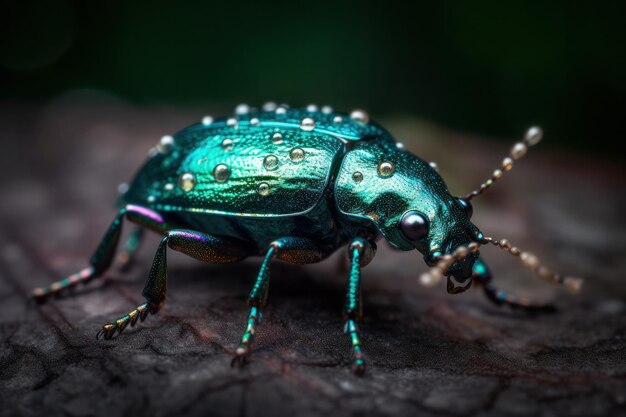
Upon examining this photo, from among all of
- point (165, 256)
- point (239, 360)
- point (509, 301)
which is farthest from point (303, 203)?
point (509, 301)

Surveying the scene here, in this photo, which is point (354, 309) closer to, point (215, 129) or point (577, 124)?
point (215, 129)

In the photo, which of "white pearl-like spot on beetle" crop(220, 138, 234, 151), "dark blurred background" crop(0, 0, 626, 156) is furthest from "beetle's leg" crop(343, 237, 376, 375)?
"dark blurred background" crop(0, 0, 626, 156)

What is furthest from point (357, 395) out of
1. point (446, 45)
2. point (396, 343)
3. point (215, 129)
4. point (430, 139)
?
point (446, 45)

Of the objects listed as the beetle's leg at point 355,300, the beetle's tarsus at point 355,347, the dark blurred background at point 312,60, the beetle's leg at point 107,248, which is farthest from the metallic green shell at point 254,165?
the dark blurred background at point 312,60

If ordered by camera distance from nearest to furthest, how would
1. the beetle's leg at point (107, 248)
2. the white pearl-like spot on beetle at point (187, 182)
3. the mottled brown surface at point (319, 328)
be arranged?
the mottled brown surface at point (319, 328), the white pearl-like spot on beetle at point (187, 182), the beetle's leg at point (107, 248)

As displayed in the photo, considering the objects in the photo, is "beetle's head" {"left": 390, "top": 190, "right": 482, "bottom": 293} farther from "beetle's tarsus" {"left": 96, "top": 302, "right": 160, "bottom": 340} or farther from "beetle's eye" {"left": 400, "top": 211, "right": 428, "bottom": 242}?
"beetle's tarsus" {"left": 96, "top": 302, "right": 160, "bottom": 340}

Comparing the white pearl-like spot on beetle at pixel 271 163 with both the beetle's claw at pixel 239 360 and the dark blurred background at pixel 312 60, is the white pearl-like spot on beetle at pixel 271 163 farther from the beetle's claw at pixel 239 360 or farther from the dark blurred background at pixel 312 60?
the dark blurred background at pixel 312 60
